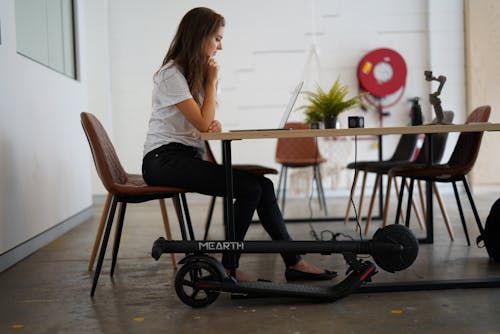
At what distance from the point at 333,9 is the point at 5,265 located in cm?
455

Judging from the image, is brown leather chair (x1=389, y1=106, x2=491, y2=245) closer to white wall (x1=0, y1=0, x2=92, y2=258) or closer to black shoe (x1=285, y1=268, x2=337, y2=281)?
black shoe (x1=285, y1=268, x2=337, y2=281)

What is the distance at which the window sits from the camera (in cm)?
357

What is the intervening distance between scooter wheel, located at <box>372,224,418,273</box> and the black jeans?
42 centimetres

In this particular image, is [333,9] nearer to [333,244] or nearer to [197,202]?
[197,202]

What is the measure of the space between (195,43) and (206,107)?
27 centimetres

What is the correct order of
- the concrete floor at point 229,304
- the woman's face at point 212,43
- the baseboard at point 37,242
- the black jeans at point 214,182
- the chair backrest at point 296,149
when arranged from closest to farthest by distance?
the concrete floor at point 229,304
the black jeans at point 214,182
the woman's face at point 212,43
the baseboard at point 37,242
the chair backrest at point 296,149

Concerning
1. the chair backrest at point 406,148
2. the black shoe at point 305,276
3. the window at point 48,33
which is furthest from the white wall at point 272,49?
the black shoe at point 305,276

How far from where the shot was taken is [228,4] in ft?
21.6

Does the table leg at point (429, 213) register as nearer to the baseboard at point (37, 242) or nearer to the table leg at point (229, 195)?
the table leg at point (229, 195)

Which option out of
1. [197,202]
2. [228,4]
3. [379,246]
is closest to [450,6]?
[228,4]

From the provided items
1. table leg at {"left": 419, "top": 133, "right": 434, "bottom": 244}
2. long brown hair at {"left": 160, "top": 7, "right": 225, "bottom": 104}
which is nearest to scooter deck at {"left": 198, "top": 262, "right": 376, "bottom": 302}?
long brown hair at {"left": 160, "top": 7, "right": 225, "bottom": 104}

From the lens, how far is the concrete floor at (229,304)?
2055mm

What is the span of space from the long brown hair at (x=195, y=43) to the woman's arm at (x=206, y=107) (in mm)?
35

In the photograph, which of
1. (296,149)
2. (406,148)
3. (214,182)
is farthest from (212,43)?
(296,149)
